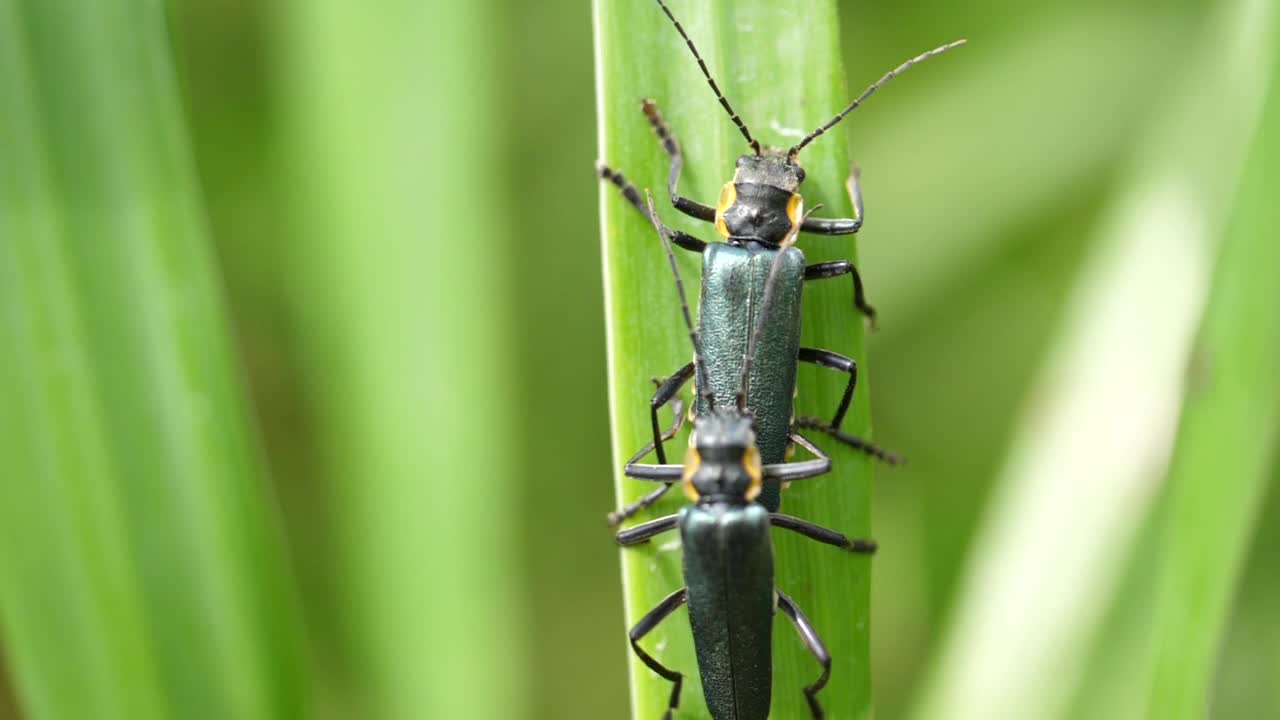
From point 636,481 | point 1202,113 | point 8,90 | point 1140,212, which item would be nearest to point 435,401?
point 636,481

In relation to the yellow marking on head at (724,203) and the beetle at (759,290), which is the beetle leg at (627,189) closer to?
the beetle at (759,290)

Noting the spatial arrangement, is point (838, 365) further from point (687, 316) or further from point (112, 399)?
point (112, 399)

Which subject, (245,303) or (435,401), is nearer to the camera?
(435,401)

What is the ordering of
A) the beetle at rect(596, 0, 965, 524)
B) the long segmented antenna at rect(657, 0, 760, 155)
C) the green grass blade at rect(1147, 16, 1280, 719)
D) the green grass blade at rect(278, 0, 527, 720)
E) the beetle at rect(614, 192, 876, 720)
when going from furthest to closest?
the green grass blade at rect(278, 0, 527, 720)
the beetle at rect(596, 0, 965, 524)
the beetle at rect(614, 192, 876, 720)
the long segmented antenna at rect(657, 0, 760, 155)
the green grass blade at rect(1147, 16, 1280, 719)

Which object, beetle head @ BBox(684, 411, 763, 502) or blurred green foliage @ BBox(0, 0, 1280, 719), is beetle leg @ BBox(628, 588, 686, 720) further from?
blurred green foliage @ BBox(0, 0, 1280, 719)

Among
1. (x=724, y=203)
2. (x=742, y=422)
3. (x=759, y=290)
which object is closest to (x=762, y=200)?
(x=724, y=203)

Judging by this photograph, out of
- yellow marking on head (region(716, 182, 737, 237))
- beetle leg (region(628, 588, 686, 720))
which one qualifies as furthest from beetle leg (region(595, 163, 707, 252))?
beetle leg (region(628, 588, 686, 720))

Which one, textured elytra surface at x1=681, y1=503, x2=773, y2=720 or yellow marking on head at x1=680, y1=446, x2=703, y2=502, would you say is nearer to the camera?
textured elytra surface at x1=681, y1=503, x2=773, y2=720

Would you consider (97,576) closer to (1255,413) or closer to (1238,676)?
(1255,413)
